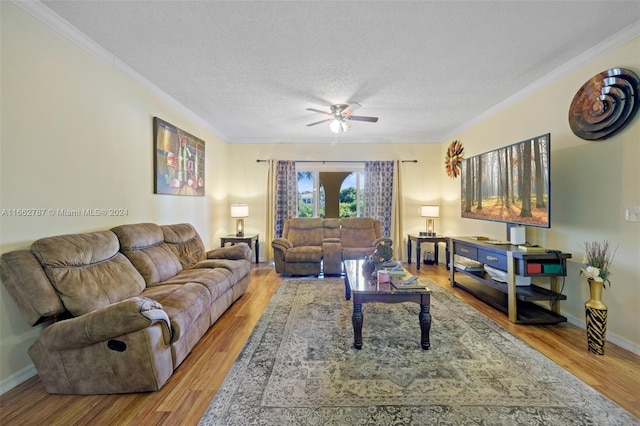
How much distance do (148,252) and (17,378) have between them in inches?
47.4

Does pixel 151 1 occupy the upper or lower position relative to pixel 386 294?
upper

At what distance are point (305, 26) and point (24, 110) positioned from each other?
2.10 m

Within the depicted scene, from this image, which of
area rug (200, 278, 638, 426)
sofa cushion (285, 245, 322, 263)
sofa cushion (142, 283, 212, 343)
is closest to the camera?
area rug (200, 278, 638, 426)

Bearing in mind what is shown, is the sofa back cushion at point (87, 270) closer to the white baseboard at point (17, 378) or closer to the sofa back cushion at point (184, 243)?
the white baseboard at point (17, 378)

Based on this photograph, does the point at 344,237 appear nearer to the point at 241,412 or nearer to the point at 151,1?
the point at 241,412

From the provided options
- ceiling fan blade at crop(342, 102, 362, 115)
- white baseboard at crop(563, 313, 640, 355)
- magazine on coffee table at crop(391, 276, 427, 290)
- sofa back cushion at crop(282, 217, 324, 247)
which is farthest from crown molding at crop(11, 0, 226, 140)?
white baseboard at crop(563, 313, 640, 355)

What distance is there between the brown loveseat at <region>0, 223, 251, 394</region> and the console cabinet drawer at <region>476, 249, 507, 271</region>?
3.02 metres

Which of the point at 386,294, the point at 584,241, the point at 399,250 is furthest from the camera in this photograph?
the point at 399,250

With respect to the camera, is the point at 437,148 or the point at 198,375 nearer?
the point at 198,375

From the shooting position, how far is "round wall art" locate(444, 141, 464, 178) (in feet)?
16.2

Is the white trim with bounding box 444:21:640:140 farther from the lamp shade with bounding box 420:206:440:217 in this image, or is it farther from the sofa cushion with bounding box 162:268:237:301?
the sofa cushion with bounding box 162:268:237:301

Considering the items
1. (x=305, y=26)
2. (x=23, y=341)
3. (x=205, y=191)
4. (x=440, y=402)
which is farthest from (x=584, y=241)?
(x=205, y=191)

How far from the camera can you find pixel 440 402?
1623mm

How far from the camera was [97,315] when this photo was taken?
1627 millimetres
